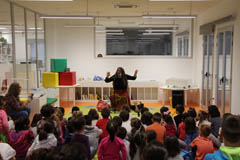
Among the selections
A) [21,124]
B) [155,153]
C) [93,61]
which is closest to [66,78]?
[93,61]

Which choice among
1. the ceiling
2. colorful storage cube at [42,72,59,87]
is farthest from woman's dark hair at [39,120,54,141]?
colorful storage cube at [42,72,59,87]

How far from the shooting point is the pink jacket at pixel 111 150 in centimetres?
314

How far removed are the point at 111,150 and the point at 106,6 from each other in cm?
580

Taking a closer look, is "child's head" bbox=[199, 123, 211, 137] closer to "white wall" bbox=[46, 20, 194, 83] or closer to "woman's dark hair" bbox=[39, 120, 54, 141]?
"woman's dark hair" bbox=[39, 120, 54, 141]

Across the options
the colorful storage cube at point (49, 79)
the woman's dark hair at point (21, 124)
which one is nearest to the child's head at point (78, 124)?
the woman's dark hair at point (21, 124)

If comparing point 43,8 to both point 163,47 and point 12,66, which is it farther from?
point 163,47

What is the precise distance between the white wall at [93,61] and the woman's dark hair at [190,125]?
6441mm

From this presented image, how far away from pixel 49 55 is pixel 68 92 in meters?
1.64

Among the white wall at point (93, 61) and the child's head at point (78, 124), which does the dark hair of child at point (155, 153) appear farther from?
the white wall at point (93, 61)

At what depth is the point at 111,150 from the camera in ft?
10.3

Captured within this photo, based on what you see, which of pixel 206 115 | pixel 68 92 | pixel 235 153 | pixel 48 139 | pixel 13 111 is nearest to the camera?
pixel 235 153

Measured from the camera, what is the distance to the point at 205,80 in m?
Answer: 8.78

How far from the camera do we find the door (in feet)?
22.0

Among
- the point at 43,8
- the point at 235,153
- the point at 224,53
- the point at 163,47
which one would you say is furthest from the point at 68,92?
the point at 235,153
